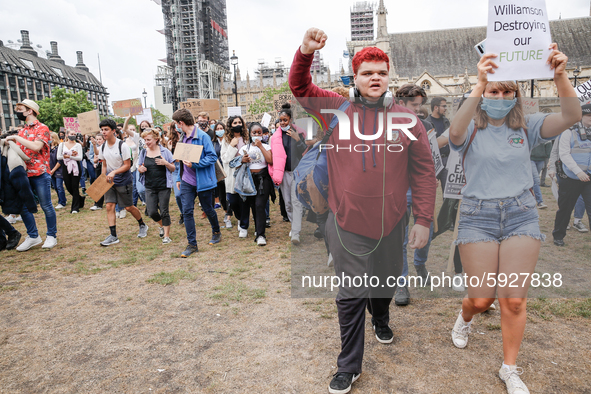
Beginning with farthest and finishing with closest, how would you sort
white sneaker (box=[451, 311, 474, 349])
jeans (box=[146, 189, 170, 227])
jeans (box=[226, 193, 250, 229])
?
1. jeans (box=[226, 193, 250, 229])
2. jeans (box=[146, 189, 170, 227])
3. white sneaker (box=[451, 311, 474, 349])

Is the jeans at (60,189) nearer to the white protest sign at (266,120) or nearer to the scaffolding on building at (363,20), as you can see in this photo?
the white protest sign at (266,120)

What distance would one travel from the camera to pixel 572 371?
265cm

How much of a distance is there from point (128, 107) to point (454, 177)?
42.2 feet

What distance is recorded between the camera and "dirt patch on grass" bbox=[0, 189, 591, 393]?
8.79 feet

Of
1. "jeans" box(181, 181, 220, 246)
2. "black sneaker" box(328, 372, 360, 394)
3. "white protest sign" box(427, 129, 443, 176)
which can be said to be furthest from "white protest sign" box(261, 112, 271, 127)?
"black sneaker" box(328, 372, 360, 394)

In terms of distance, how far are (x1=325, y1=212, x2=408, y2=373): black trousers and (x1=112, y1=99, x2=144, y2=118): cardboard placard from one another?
12.3 metres

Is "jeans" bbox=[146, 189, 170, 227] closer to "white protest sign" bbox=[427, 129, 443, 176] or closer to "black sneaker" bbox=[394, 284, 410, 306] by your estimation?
"black sneaker" bbox=[394, 284, 410, 306]

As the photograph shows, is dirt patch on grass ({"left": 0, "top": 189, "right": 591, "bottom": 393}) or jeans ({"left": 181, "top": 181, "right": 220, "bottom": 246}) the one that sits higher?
jeans ({"left": 181, "top": 181, "right": 220, "bottom": 246})

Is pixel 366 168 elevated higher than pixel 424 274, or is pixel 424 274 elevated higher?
pixel 366 168

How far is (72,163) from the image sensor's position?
9.93m

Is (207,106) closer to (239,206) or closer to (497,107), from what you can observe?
(239,206)

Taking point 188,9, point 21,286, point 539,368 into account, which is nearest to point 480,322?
point 539,368

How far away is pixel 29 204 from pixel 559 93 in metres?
7.48

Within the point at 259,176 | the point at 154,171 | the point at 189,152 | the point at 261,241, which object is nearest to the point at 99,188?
the point at 154,171
